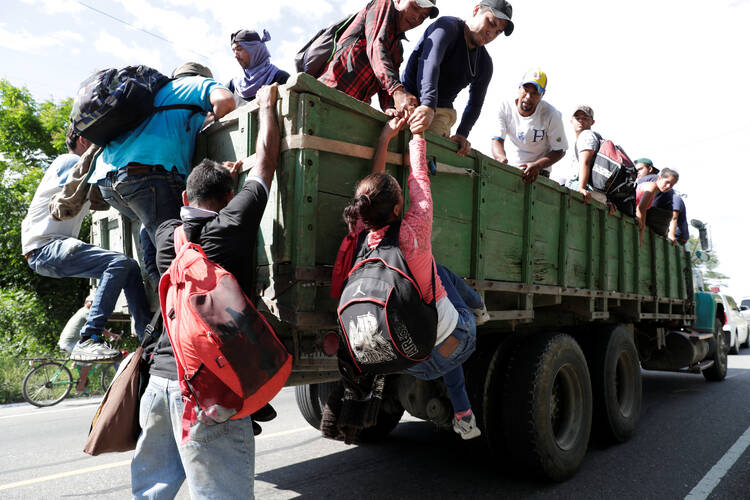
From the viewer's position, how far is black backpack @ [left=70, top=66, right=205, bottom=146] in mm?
2439

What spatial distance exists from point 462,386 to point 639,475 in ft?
6.43

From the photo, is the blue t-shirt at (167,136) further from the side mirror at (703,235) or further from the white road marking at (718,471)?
the side mirror at (703,235)

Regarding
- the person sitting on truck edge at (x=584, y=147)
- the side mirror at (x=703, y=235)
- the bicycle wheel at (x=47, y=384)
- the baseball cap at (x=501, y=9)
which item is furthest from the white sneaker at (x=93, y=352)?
the side mirror at (x=703, y=235)

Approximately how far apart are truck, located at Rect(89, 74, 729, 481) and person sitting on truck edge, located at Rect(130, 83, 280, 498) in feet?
0.79

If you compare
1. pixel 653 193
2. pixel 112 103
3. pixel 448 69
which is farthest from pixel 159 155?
pixel 653 193

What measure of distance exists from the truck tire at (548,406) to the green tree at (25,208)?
11.5m

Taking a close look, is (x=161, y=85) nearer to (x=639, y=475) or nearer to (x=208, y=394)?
(x=208, y=394)

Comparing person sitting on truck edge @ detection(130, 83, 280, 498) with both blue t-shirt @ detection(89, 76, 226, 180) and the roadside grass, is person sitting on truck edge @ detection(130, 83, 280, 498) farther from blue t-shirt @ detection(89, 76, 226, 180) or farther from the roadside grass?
the roadside grass

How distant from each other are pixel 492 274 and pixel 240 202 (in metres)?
1.89

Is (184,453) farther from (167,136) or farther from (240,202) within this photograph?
(167,136)

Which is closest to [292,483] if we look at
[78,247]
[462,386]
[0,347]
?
[462,386]

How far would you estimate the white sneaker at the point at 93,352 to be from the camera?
2.88 m

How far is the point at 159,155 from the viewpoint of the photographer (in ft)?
8.38

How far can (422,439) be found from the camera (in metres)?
4.89
